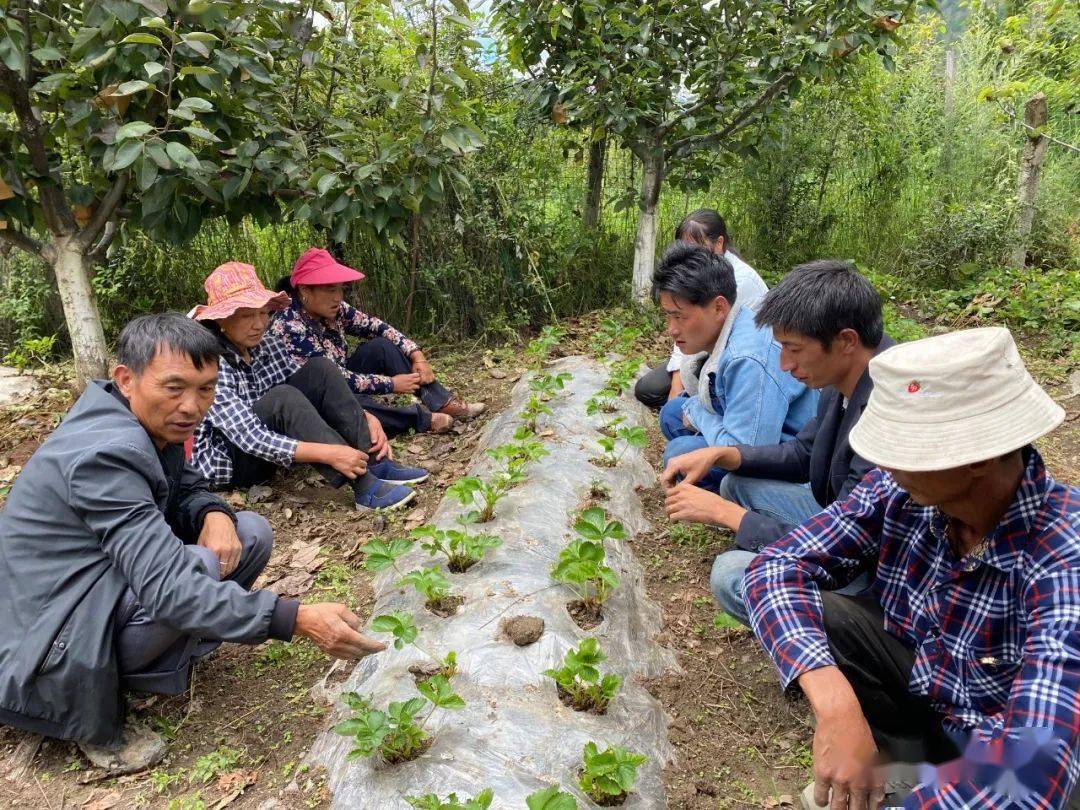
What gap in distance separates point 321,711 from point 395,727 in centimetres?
46

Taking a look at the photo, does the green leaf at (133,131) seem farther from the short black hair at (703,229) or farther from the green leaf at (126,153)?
the short black hair at (703,229)

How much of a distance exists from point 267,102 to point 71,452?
2765mm

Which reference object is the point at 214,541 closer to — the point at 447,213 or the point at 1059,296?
the point at 447,213

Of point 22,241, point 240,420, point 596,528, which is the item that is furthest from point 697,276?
point 22,241

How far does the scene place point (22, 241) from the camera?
12.6 feet

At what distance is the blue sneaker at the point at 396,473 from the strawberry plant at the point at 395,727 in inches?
76.9

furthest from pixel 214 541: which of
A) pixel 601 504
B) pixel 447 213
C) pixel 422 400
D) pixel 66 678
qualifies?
pixel 447 213

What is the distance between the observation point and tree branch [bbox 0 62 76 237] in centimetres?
359

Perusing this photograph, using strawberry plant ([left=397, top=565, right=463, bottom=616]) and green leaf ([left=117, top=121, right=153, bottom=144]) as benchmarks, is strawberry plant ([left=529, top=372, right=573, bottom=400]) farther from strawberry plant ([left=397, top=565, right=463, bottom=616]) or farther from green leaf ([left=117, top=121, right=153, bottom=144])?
green leaf ([left=117, top=121, right=153, bottom=144])

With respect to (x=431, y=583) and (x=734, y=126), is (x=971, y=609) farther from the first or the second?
(x=734, y=126)

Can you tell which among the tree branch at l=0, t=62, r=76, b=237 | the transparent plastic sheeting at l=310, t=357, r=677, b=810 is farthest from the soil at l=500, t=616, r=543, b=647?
the tree branch at l=0, t=62, r=76, b=237

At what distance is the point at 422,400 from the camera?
479cm

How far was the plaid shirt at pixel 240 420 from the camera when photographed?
3488 millimetres

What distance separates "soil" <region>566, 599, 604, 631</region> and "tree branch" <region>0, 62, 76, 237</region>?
129 inches
